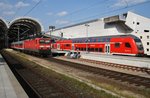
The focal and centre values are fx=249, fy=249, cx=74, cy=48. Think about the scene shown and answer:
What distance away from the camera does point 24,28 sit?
11656 cm

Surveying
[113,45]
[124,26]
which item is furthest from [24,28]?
[113,45]

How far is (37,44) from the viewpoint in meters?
42.7

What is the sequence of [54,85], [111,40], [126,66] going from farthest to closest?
[111,40], [126,66], [54,85]

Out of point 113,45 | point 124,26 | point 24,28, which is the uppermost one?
point 24,28

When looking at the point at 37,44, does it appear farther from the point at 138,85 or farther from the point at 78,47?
the point at 138,85

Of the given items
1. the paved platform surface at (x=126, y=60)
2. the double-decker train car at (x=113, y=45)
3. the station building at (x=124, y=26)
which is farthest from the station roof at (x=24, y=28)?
the paved platform surface at (x=126, y=60)

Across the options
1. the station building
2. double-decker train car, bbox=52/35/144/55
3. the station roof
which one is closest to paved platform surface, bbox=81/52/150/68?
double-decker train car, bbox=52/35/144/55

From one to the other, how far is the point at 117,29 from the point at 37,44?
39117 millimetres

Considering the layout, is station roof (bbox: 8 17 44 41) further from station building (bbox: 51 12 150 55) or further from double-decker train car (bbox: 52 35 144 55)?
double-decker train car (bbox: 52 35 144 55)

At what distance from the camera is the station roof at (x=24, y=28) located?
91.1 meters

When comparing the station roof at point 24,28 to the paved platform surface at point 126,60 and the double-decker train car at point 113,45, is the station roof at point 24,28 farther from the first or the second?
the paved platform surface at point 126,60

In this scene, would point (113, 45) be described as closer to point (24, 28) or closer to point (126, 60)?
point (126, 60)

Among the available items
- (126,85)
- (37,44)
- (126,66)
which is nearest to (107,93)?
(126,85)

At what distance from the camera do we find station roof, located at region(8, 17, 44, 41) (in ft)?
299
